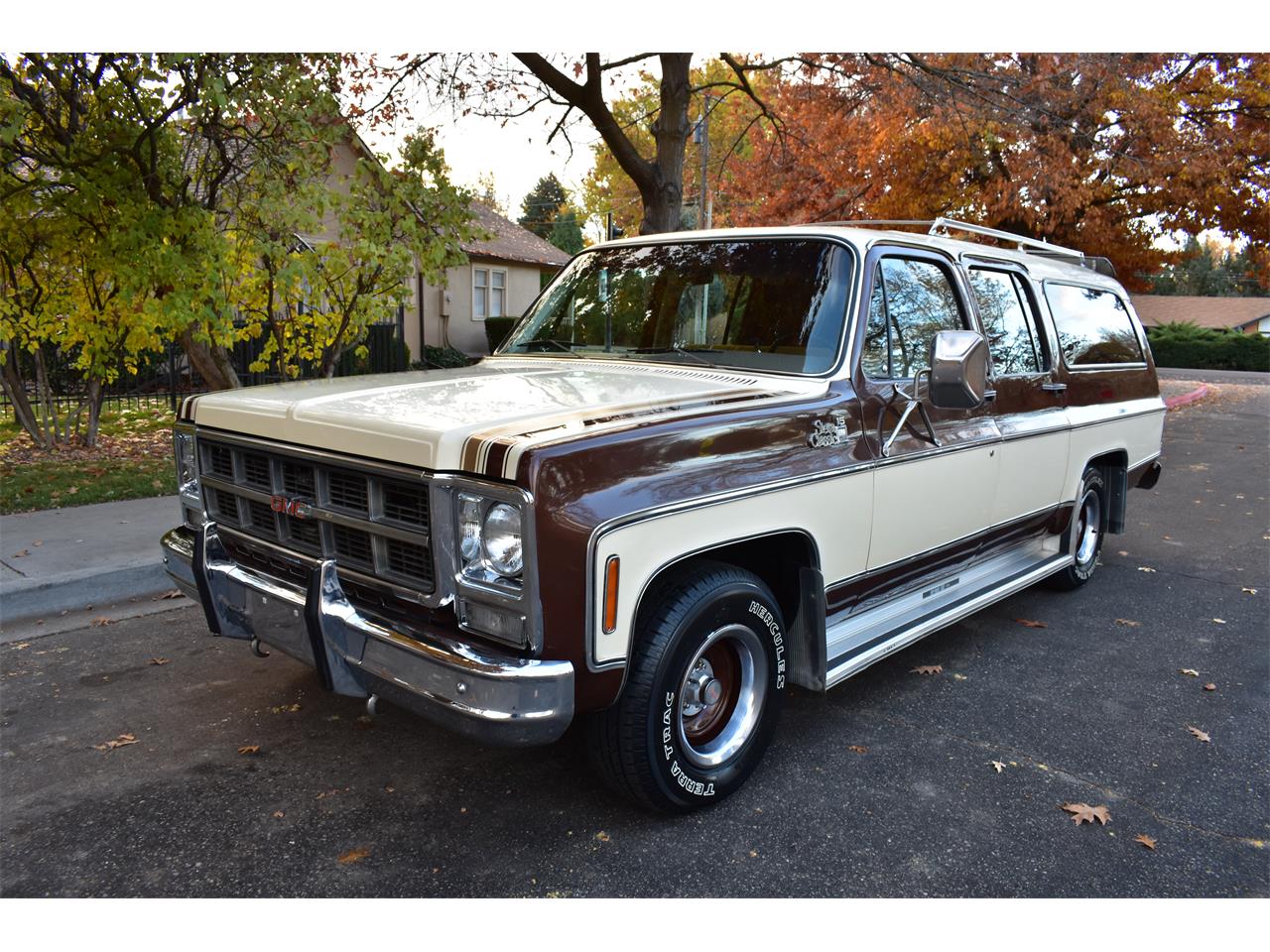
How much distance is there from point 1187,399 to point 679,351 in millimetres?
20184

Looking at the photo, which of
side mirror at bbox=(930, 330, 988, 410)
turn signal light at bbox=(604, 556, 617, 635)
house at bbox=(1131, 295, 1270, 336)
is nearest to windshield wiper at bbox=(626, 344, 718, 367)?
side mirror at bbox=(930, 330, 988, 410)

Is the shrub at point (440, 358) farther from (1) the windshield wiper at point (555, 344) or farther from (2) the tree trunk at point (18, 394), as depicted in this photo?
(1) the windshield wiper at point (555, 344)

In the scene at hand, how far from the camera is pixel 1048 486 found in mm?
5391

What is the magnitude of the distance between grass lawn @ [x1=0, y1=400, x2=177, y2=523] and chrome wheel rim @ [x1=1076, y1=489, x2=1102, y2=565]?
730 cm

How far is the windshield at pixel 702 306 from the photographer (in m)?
3.96

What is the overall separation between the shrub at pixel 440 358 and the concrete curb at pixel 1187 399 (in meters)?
16.7

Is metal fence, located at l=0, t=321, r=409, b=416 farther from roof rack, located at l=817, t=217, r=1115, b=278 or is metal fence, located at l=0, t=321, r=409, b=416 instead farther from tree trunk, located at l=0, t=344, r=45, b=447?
roof rack, located at l=817, t=217, r=1115, b=278

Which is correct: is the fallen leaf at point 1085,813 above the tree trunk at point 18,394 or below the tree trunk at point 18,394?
below

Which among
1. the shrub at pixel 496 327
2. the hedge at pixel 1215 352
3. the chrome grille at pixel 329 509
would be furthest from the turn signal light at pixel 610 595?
the hedge at pixel 1215 352

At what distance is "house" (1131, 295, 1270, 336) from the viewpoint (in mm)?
58344

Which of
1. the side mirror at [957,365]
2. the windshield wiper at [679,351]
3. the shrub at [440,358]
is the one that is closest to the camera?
the side mirror at [957,365]

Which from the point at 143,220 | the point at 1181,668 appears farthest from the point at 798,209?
the point at 1181,668

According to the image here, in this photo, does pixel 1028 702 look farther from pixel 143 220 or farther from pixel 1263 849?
pixel 143 220

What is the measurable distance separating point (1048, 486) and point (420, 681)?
397cm
